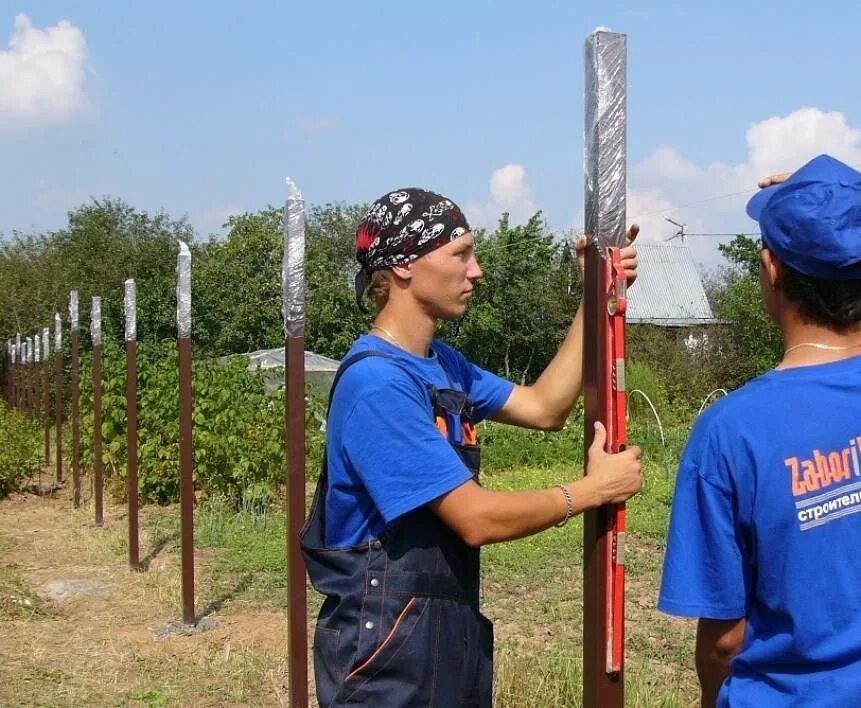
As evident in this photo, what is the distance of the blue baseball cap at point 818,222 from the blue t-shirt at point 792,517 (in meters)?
0.16

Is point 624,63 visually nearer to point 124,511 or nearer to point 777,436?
point 777,436

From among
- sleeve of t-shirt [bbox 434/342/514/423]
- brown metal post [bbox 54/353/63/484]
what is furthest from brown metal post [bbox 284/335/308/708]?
brown metal post [bbox 54/353/63/484]

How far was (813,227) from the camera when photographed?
5.06ft

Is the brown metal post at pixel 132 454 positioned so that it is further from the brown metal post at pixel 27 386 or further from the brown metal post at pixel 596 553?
the brown metal post at pixel 27 386

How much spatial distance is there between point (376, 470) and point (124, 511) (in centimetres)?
869

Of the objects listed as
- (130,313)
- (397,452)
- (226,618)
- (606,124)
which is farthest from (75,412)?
(606,124)

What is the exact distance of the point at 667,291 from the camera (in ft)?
112

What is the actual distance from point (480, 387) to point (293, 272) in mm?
1783

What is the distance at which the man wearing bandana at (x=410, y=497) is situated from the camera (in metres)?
1.99

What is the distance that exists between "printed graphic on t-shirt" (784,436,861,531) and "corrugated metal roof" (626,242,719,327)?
3061cm

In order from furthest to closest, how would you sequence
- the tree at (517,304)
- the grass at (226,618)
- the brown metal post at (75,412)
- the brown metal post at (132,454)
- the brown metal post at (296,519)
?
the tree at (517,304), the brown metal post at (75,412), the brown metal post at (132,454), the grass at (226,618), the brown metal post at (296,519)

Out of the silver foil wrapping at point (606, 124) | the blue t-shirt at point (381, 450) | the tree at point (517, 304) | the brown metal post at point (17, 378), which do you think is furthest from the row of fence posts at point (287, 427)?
the tree at point (517, 304)

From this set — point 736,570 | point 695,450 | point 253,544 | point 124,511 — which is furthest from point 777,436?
point 124,511

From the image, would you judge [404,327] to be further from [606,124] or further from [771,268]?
[771,268]
